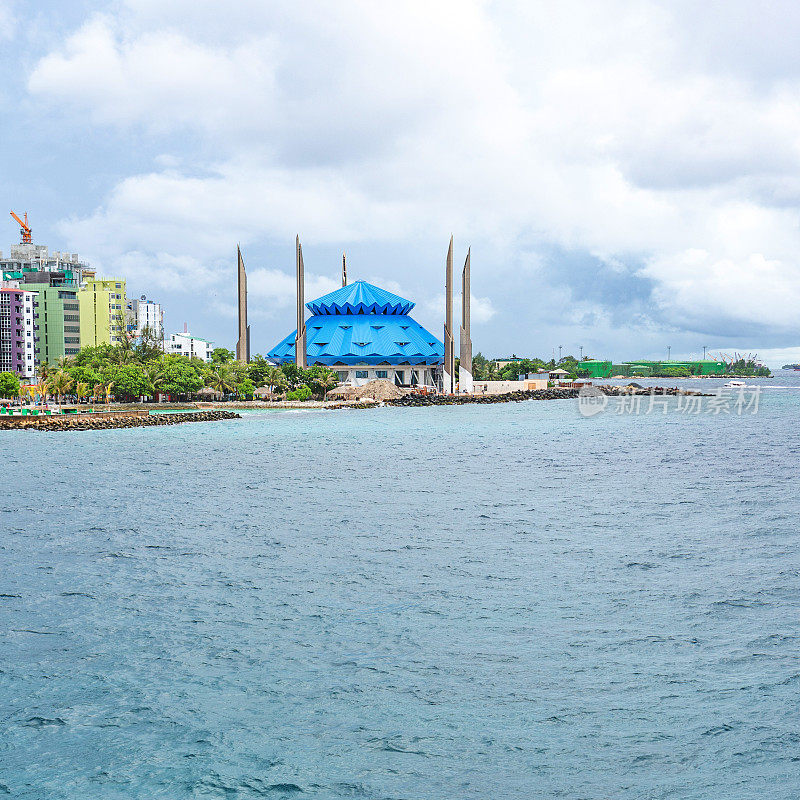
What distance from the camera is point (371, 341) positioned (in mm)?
103562

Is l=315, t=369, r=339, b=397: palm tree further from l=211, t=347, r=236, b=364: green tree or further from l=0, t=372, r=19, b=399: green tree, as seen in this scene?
l=0, t=372, r=19, b=399: green tree

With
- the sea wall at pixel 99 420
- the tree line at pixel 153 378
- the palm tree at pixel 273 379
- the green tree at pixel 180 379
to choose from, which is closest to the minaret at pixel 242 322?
the tree line at pixel 153 378

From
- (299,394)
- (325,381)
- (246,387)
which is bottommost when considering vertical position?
(299,394)

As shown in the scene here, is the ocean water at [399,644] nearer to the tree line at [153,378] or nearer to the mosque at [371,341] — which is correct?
the tree line at [153,378]

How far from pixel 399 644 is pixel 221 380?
220 feet

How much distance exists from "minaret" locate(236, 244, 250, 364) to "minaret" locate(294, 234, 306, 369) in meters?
6.15

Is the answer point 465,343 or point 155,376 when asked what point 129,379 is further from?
point 465,343

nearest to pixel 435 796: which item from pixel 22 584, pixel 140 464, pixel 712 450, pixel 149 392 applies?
pixel 22 584

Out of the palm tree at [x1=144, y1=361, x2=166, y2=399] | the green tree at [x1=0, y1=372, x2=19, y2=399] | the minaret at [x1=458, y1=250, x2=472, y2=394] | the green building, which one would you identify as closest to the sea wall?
the palm tree at [x1=144, y1=361, x2=166, y2=399]

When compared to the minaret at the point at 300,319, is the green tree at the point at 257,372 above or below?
below

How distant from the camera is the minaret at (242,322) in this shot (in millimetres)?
101081

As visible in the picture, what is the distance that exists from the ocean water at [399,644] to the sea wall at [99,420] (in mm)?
30796

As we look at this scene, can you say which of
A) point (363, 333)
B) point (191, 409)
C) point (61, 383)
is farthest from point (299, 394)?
point (363, 333)

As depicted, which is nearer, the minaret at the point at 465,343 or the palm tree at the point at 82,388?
the palm tree at the point at 82,388
